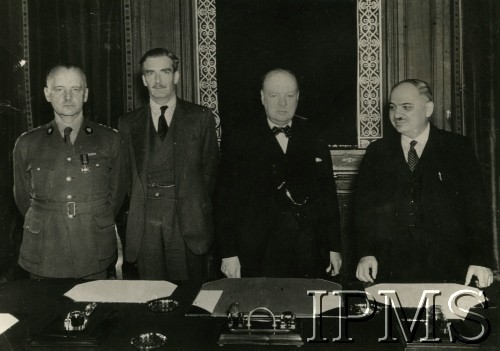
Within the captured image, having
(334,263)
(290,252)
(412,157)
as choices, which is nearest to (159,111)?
(290,252)

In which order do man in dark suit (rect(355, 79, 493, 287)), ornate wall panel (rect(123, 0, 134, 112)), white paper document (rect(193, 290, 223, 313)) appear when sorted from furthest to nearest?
ornate wall panel (rect(123, 0, 134, 112)) → man in dark suit (rect(355, 79, 493, 287)) → white paper document (rect(193, 290, 223, 313))

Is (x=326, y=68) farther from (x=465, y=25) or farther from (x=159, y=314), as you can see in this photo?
(x=159, y=314)

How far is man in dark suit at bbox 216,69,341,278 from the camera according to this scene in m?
2.75

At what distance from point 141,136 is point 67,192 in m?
0.51

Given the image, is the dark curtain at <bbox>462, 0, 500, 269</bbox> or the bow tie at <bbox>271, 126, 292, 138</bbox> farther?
the dark curtain at <bbox>462, 0, 500, 269</bbox>

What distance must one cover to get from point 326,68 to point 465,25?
1.11 metres

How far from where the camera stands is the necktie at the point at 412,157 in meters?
2.60

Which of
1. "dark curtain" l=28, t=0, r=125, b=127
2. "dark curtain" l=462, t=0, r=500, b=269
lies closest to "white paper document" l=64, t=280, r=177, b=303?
"dark curtain" l=28, t=0, r=125, b=127

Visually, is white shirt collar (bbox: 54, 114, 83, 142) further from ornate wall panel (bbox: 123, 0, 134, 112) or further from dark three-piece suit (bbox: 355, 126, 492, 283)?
dark three-piece suit (bbox: 355, 126, 492, 283)

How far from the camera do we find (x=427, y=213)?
2564 mm

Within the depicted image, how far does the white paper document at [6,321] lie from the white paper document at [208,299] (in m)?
0.61

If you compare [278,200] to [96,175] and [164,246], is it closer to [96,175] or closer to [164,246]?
[164,246]

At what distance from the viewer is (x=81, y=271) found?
9.55ft

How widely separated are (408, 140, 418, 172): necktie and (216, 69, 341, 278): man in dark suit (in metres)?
0.41
